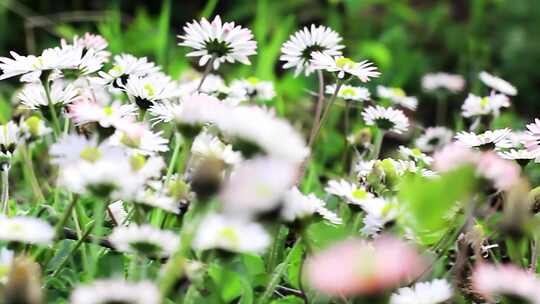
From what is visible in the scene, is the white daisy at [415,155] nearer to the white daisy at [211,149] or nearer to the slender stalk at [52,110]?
the white daisy at [211,149]

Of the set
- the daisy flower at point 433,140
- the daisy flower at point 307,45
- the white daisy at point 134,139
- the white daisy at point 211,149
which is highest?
the daisy flower at point 433,140

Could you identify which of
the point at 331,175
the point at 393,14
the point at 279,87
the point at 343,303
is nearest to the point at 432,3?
the point at 393,14

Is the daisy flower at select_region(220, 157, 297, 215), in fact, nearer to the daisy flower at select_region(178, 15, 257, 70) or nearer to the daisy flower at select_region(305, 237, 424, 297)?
the daisy flower at select_region(305, 237, 424, 297)

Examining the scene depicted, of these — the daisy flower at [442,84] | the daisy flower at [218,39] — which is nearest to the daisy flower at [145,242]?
the daisy flower at [218,39]

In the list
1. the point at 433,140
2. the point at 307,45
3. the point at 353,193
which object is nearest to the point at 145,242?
the point at 353,193

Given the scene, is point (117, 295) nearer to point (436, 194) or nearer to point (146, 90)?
point (436, 194)

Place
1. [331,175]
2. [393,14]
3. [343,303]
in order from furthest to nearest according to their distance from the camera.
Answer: [393,14], [331,175], [343,303]

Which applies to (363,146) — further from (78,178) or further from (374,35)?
(374,35)
